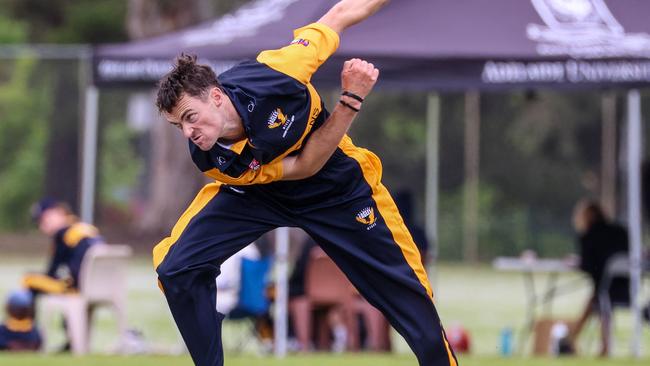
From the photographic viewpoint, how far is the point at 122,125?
19578mm

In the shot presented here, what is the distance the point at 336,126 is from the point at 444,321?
36.7 feet

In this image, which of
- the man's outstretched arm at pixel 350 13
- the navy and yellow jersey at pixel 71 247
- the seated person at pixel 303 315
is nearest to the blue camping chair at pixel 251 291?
the seated person at pixel 303 315

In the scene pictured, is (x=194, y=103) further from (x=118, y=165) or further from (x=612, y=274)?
(x=118, y=165)

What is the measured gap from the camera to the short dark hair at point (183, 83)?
568 centimetres

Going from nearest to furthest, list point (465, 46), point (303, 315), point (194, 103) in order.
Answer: point (194, 103) < point (465, 46) < point (303, 315)

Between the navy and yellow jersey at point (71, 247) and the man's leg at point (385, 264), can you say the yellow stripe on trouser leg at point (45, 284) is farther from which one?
the man's leg at point (385, 264)

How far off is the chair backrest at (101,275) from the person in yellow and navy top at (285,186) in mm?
5298

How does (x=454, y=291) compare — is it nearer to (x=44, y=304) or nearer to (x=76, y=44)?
(x=44, y=304)

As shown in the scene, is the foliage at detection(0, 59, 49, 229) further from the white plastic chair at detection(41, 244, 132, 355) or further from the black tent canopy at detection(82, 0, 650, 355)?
the black tent canopy at detection(82, 0, 650, 355)

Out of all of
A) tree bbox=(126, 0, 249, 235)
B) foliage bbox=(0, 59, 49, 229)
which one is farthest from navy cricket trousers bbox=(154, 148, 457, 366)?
foliage bbox=(0, 59, 49, 229)

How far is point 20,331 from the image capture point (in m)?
11.6

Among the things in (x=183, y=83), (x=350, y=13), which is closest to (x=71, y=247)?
(x=350, y=13)

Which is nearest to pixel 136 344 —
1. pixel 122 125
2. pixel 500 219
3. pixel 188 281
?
pixel 188 281

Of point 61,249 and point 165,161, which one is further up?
point 165,161
